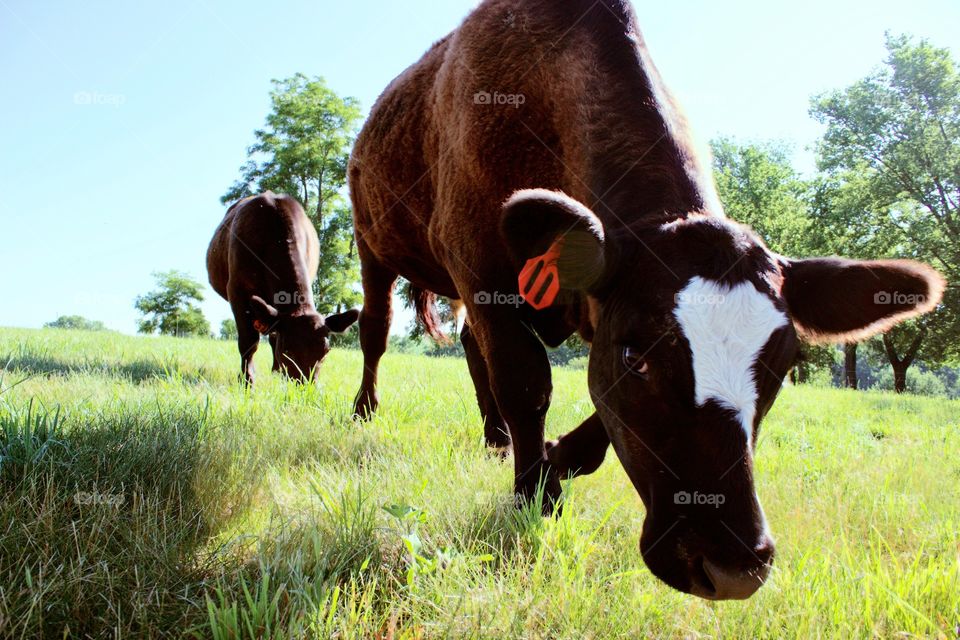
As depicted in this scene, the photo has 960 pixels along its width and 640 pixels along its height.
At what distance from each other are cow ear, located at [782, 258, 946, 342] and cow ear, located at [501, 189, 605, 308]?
864 millimetres

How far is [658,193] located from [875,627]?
1.78m

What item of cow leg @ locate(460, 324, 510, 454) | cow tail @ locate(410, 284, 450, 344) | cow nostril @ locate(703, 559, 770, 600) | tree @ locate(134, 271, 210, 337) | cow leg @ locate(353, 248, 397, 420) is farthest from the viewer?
tree @ locate(134, 271, 210, 337)

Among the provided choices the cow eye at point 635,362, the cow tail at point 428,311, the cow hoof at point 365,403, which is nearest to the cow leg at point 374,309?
the cow hoof at point 365,403

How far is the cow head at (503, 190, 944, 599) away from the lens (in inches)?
74.8

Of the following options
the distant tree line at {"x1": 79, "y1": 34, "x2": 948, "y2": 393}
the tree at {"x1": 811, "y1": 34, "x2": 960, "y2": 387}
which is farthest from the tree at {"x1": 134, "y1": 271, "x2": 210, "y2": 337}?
the tree at {"x1": 811, "y1": 34, "x2": 960, "y2": 387}

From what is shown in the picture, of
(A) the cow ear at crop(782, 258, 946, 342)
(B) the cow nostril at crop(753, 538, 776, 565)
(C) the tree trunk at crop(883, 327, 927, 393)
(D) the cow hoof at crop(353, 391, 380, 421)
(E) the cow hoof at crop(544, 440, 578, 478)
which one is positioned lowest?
(C) the tree trunk at crop(883, 327, 927, 393)

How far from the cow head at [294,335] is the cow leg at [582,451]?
193 inches

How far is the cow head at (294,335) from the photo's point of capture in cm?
774

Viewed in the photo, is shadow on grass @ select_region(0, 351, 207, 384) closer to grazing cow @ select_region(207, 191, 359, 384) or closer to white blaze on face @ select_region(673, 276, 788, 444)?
grazing cow @ select_region(207, 191, 359, 384)

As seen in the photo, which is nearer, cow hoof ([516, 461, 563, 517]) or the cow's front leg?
cow hoof ([516, 461, 563, 517])

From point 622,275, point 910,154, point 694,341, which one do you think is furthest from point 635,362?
point 910,154

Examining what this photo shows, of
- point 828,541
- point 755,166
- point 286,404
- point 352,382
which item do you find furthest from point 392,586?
point 755,166

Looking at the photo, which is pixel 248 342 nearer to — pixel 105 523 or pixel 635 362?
pixel 105 523

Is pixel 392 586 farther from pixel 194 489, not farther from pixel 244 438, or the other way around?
pixel 244 438
